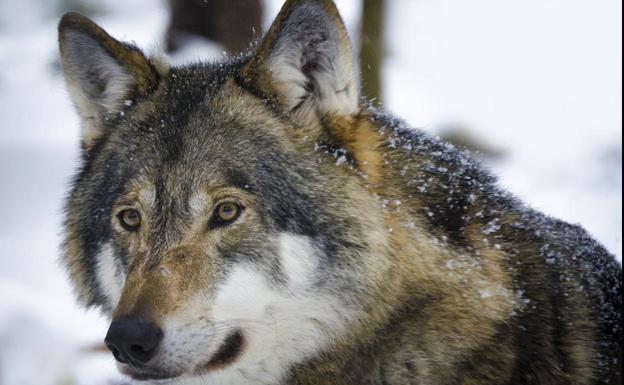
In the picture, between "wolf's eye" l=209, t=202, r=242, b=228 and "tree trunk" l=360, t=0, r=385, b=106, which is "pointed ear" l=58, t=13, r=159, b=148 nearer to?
"wolf's eye" l=209, t=202, r=242, b=228

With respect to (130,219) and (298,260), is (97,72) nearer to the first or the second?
(130,219)

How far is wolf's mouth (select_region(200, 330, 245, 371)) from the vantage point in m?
2.95

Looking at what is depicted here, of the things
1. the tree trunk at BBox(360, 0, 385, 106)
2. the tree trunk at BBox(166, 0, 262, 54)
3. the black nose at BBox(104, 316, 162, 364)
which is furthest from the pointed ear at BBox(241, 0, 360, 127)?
the tree trunk at BBox(360, 0, 385, 106)

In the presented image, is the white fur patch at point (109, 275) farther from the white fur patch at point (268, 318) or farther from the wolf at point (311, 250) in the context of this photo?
the white fur patch at point (268, 318)

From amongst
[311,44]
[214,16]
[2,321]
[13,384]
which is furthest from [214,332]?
[214,16]

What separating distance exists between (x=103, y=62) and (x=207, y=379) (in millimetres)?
1443

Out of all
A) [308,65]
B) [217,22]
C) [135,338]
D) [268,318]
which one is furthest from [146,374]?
[217,22]

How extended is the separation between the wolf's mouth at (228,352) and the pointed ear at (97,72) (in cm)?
116

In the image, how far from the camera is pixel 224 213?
9.95 ft

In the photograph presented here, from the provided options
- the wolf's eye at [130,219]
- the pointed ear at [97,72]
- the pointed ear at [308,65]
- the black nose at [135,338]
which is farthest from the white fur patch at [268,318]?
the pointed ear at [97,72]

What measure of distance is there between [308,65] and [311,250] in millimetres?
757

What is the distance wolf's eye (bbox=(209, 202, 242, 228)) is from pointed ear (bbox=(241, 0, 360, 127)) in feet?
1.56

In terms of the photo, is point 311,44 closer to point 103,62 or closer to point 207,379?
point 103,62

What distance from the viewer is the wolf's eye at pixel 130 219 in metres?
3.16
